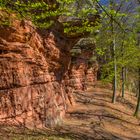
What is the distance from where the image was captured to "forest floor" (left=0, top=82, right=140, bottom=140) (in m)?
14.7

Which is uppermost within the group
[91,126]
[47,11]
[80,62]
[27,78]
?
[47,11]

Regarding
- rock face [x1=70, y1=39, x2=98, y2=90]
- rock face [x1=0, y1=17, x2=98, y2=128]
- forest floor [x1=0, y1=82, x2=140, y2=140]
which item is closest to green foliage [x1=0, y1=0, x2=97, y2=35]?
rock face [x1=0, y1=17, x2=98, y2=128]

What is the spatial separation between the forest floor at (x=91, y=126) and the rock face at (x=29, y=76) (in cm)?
100

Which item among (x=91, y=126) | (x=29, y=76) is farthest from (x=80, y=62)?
(x=29, y=76)

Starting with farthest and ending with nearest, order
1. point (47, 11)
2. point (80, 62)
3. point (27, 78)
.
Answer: point (80, 62) → point (27, 78) → point (47, 11)

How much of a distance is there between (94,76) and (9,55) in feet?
91.6

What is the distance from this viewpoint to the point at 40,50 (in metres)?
18.5

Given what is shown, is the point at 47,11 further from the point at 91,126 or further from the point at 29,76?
the point at 91,126

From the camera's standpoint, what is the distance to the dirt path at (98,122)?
18547mm

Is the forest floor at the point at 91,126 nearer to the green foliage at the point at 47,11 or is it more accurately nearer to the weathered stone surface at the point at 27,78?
the weathered stone surface at the point at 27,78

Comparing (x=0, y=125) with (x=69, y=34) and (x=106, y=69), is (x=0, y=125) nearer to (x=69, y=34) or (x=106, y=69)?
(x=69, y=34)

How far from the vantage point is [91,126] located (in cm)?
2045

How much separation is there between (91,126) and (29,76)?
6.00 metres

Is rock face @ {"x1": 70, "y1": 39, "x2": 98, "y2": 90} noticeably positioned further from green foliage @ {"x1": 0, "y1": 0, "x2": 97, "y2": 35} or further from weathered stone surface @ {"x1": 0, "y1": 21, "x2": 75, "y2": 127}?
weathered stone surface @ {"x1": 0, "y1": 21, "x2": 75, "y2": 127}
